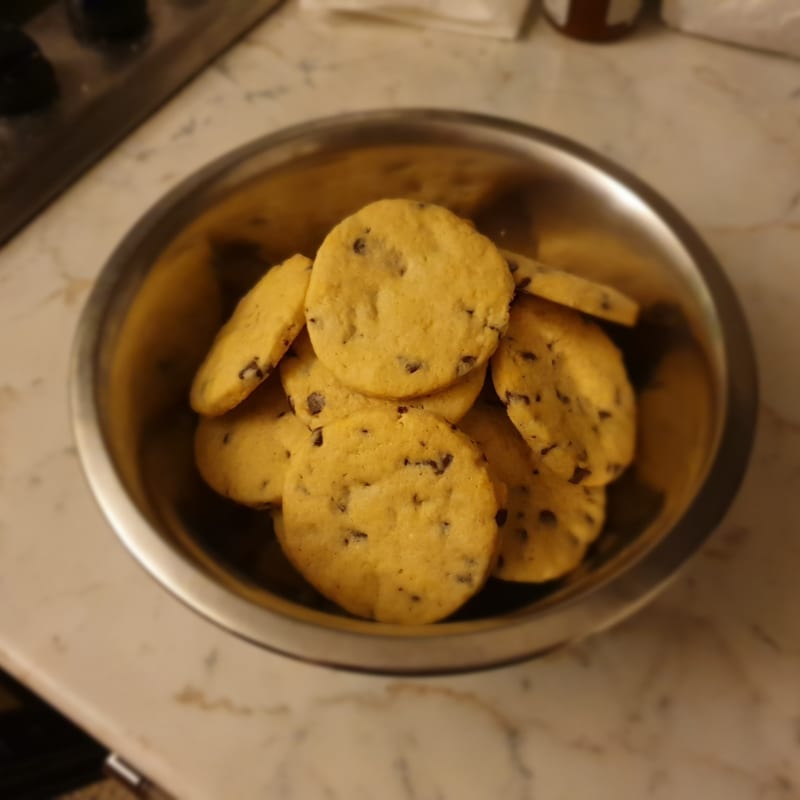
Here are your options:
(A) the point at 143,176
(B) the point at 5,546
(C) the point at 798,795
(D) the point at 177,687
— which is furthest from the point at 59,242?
(C) the point at 798,795

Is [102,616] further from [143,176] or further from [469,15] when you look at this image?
[469,15]

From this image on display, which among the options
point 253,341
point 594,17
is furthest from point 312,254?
point 594,17

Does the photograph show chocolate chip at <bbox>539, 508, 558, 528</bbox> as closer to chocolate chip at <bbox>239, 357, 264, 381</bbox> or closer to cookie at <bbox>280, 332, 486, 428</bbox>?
cookie at <bbox>280, 332, 486, 428</bbox>

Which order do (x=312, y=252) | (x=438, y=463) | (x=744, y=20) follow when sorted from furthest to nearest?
(x=744, y=20)
(x=312, y=252)
(x=438, y=463)

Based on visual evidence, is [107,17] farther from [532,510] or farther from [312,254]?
[532,510]

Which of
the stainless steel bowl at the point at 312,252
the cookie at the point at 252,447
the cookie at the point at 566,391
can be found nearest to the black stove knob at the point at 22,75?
the stainless steel bowl at the point at 312,252

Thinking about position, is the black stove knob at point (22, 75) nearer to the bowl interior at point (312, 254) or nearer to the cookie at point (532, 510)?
the bowl interior at point (312, 254)

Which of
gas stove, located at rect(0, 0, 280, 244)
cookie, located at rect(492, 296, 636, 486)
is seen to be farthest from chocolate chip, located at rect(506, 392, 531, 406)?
gas stove, located at rect(0, 0, 280, 244)
